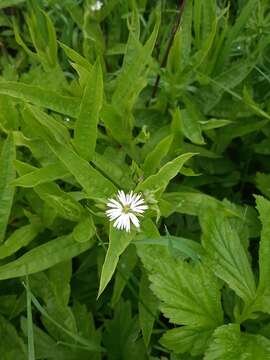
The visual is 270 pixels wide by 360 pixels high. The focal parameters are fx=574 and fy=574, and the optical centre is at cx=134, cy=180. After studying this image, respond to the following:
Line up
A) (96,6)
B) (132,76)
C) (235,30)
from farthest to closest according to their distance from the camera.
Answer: (96,6)
(235,30)
(132,76)

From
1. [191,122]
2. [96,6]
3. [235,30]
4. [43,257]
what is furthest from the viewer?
[96,6]

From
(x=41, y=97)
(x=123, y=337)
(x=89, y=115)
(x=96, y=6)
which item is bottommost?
(x=123, y=337)

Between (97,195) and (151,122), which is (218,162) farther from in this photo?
(97,195)

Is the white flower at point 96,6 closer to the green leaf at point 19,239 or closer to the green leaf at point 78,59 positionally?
the green leaf at point 78,59

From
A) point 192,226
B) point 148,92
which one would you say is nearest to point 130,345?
point 192,226

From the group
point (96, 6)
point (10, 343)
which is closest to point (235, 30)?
point (96, 6)

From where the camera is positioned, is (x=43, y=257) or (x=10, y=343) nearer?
(x=43, y=257)

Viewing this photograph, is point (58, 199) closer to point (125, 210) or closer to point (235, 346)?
point (125, 210)
